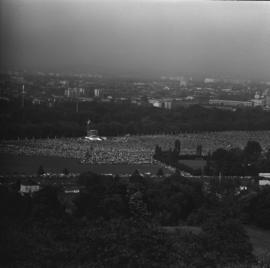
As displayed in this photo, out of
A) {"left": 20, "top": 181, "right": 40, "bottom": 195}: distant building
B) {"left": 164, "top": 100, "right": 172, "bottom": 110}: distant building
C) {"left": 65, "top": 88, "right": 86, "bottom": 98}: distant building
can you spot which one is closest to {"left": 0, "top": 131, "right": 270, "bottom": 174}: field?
{"left": 20, "top": 181, "right": 40, "bottom": 195}: distant building

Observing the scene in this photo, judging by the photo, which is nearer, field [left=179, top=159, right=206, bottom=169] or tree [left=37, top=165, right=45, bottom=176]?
tree [left=37, top=165, right=45, bottom=176]

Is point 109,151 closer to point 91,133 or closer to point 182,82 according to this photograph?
point 91,133

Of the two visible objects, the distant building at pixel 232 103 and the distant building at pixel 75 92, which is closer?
the distant building at pixel 75 92

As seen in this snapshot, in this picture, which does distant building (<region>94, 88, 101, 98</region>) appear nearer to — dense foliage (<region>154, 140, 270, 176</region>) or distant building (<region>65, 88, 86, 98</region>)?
distant building (<region>65, 88, 86, 98</region>)

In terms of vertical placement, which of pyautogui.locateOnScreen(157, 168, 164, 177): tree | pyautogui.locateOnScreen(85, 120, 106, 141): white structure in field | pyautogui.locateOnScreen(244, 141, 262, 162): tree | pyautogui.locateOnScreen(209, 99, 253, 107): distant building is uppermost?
pyautogui.locateOnScreen(209, 99, 253, 107): distant building

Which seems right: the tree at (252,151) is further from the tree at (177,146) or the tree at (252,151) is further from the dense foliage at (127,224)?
the tree at (177,146)

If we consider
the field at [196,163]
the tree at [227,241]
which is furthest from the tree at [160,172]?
the tree at [227,241]

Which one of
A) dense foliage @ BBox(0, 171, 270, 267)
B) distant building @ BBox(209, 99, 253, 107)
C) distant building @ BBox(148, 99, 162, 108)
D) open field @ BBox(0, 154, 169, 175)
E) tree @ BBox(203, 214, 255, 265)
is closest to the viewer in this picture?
dense foliage @ BBox(0, 171, 270, 267)

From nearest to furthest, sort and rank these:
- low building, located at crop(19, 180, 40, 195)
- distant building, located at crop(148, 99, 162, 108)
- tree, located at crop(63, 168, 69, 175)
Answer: low building, located at crop(19, 180, 40, 195)
tree, located at crop(63, 168, 69, 175)
distant building, located at crop(148, 99, 162, 108)

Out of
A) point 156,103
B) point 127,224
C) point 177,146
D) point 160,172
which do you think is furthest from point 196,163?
point 127,224

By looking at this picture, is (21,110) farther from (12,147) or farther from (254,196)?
(254,196)

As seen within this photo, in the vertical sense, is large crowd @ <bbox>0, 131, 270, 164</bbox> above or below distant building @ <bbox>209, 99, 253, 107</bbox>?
below
